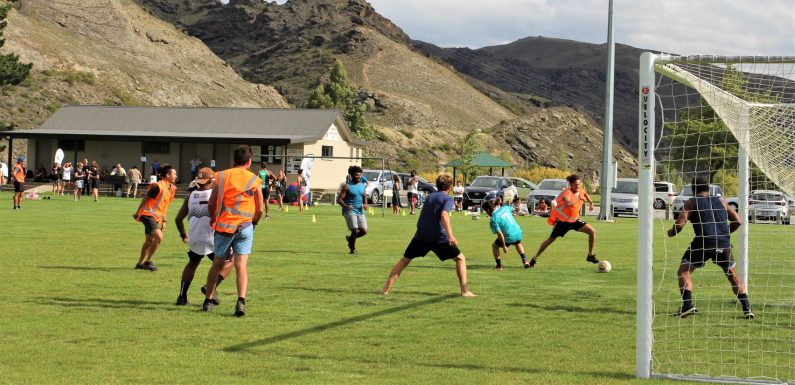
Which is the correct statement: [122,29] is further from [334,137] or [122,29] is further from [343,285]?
[343,285]

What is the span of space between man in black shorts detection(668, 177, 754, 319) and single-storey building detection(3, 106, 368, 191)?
3787 centimetres

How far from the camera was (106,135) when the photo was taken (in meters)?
47.1

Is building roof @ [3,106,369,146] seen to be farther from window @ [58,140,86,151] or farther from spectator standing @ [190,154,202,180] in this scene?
spectator standing @ [190,154,202,180]

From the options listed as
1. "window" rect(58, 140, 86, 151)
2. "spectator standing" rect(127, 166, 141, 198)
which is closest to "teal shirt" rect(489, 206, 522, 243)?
"spectator standing" rect(127, 166, 141, 198)

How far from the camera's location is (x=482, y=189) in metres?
38.8

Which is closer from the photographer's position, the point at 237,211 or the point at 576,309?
the point at 237,211

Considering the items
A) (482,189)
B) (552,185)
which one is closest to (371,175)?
(482,189)

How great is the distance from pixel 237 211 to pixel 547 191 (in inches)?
1160

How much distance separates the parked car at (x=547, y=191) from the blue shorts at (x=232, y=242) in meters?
27.5

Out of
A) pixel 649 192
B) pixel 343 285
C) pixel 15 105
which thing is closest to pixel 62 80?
pixel 15 105

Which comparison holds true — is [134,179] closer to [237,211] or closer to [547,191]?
[547,191]

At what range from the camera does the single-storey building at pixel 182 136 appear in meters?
47.0

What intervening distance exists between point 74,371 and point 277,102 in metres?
98.5

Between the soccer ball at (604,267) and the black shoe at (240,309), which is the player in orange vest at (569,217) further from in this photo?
the black shoe at (240,309)
